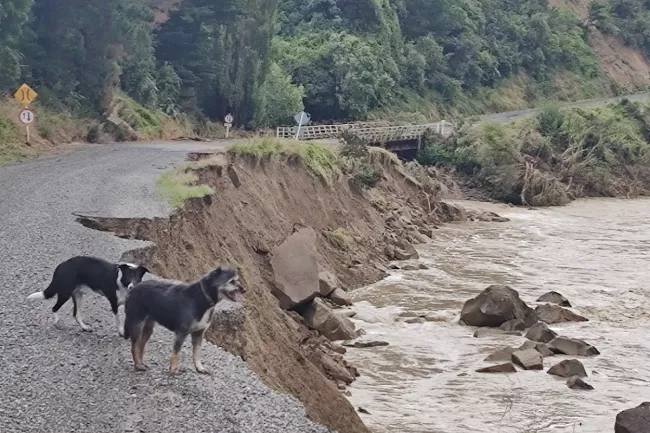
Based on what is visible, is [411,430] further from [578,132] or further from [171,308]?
[578,132]

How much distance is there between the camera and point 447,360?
1977cm

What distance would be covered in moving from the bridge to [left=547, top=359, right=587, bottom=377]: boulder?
33396 mm

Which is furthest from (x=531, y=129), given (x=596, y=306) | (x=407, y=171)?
(x=596, y=306)

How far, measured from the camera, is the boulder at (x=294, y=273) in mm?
20438

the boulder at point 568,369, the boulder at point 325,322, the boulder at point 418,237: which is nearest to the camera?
the boulder at point 568,369

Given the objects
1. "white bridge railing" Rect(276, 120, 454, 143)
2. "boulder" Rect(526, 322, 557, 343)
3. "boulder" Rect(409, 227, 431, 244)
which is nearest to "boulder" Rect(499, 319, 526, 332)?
"boulder" Rect(526, 322, 557, 343)

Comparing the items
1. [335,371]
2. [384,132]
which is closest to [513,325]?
[335,371]

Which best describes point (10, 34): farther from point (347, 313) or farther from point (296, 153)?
point (347, 313)

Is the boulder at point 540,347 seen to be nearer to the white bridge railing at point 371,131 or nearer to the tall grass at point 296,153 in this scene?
the tall grass at point 296,153

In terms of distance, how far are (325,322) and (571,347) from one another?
5.02m

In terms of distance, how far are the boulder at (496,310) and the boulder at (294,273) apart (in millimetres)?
3775

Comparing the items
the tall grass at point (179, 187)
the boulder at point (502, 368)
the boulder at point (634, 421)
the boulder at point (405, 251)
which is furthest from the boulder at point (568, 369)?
the boulder at point (405, 251)

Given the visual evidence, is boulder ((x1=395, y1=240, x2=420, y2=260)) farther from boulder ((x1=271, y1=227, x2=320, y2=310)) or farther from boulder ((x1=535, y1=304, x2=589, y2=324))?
boulder ((x1=271, y1=227, x2=320, y2=310))

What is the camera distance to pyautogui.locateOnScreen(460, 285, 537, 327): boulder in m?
22.3
